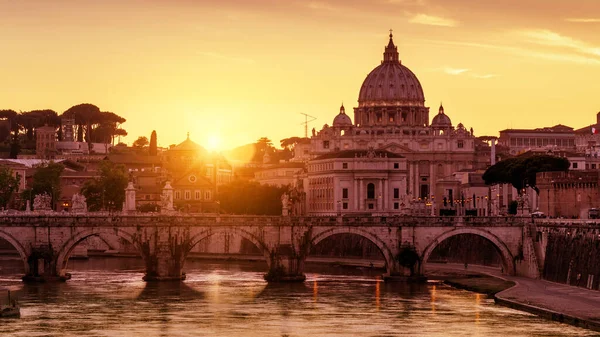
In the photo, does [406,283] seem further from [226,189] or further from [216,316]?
[226,189]

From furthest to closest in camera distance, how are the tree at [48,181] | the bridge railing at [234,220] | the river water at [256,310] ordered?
the tree at [48,181], the bridge railing at [234,220], the river water at [256,310]

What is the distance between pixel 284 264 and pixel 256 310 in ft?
60.6

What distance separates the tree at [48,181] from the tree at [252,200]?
19623 millimetres

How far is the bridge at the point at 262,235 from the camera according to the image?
102500 millimetres

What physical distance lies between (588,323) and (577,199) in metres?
47.9

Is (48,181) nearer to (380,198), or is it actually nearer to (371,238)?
(380,198)

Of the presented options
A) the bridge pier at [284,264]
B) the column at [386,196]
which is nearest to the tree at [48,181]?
the column at [386,196]

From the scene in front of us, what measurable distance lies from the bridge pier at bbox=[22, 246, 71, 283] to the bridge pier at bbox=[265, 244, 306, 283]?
1345cm

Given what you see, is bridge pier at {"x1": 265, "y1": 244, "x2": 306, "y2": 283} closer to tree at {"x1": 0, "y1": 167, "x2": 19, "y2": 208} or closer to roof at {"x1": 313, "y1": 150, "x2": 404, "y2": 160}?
tree at {"x1": 0, "y1": 167, "x2": 19, "y2": 208}

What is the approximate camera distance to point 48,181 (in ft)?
580

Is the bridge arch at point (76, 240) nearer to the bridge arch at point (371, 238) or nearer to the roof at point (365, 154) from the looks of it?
the bridge arch at point (371, 238)

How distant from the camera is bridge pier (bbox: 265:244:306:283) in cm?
10350

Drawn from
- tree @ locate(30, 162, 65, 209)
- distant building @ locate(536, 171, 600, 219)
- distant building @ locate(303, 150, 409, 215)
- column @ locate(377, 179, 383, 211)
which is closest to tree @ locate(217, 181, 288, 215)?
distant building @ locate(303, 150, 409, 215)

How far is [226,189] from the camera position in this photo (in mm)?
196125
